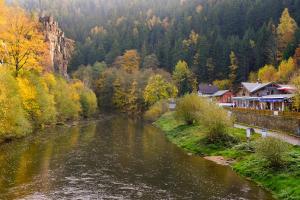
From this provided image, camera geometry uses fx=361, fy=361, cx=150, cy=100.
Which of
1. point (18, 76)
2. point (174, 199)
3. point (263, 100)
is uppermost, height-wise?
point (18, 76)

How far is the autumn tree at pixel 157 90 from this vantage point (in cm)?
12019

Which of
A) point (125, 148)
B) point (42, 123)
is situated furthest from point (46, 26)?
point (125, 148)

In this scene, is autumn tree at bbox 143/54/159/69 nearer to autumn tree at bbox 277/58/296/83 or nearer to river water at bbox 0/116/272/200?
autumn tree at bbox 277/58/296/83

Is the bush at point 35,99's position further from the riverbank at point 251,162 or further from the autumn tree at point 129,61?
the autumn tree at point 129,61

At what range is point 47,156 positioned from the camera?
43.8 meters

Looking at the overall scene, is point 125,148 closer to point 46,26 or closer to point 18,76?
point 18,76

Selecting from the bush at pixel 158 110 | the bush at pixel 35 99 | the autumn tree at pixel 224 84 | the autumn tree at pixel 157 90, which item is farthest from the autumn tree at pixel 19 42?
the autumn tree at pixel 224 84

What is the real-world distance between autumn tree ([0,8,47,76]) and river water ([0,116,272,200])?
1764 cm

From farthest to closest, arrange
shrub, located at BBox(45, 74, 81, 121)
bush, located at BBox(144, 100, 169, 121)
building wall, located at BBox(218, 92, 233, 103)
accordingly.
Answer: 1. building wall, located at BBox(218, 92, 233, 103)
2. bush, located at BBox(144, 100, 169, 121)
3. shrub, located at BBox(45, 74, 81, 121)

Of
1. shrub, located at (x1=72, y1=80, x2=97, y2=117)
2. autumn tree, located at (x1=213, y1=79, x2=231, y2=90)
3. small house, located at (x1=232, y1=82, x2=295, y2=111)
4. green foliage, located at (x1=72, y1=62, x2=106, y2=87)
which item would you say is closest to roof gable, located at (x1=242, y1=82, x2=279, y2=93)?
small house, located at (x1=232, y1=82, x2=295, y2=111)

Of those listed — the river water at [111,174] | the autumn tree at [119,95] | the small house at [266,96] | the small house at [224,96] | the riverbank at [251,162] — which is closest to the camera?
the river water at [111,174]

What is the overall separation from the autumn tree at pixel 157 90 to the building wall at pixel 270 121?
47.0 metres

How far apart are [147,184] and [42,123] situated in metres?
44.1

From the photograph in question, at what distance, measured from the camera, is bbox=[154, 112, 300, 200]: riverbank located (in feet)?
98.7
